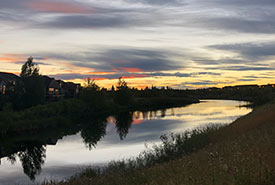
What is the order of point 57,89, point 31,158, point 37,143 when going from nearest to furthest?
point 31,158 < point 37,143 < point 57,89

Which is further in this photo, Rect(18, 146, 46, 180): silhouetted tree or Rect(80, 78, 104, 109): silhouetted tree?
Rect(80, 78, 104, 109): silhouetted tree

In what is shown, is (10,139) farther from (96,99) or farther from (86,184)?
(96,99)

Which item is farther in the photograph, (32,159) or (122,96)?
(122,96)

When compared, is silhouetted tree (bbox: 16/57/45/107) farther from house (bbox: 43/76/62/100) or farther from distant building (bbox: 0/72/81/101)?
house (bbox: 43/76/62/100)

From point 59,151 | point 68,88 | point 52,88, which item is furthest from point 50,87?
point 59,151

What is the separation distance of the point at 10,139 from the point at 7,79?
62262mm

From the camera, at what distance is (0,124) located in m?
44.0

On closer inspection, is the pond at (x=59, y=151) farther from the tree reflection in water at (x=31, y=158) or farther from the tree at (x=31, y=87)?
the tree at (x=31, y=87)

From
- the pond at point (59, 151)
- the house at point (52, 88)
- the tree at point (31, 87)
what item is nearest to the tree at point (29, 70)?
the tree at point (31, 87)

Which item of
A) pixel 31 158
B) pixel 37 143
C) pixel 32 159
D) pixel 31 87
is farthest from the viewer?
pixel 31 87

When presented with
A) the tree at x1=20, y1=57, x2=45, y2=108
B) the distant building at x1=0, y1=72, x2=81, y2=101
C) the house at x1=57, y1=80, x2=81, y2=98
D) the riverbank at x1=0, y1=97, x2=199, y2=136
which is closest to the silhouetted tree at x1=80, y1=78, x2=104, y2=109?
the riverbank at x1=0, y1=97, x2=199, y2=136

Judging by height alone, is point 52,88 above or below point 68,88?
below

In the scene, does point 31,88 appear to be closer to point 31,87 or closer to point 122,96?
point 31,87

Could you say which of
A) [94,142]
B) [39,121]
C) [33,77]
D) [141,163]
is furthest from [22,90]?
[141,163]
